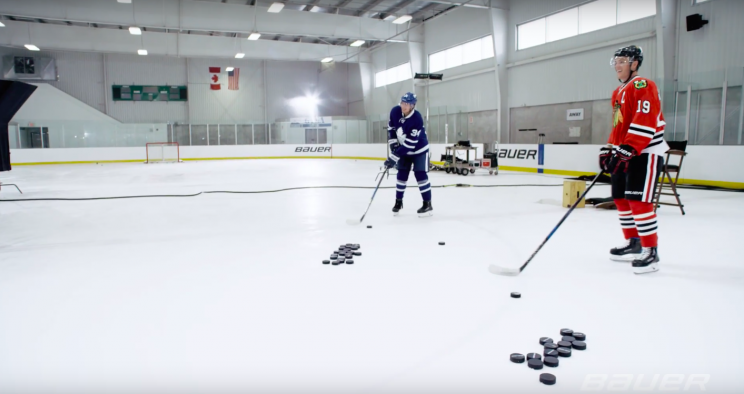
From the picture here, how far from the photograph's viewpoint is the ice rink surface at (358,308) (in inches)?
72.9

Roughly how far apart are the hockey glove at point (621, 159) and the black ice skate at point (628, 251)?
0.57 meters

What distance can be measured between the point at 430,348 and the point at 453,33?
730 inches

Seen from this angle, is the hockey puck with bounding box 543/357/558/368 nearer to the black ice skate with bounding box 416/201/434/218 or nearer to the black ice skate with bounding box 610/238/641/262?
the black ice skate with bounding box 610/238/641/262

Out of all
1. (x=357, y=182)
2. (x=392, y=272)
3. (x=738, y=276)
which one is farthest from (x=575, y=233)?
(x=357, y=182)

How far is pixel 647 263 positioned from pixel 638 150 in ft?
2.53

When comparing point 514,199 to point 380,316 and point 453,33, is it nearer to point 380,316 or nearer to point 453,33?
point 380,316

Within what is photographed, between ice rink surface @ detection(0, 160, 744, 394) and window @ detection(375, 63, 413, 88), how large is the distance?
1785 centimetres

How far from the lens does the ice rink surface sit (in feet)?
6.08

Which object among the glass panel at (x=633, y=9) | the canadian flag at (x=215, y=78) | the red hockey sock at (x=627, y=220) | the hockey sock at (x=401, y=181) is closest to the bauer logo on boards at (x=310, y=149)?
the canadian flag at (x=215, y=78)

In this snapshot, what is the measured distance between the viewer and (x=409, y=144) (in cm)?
547

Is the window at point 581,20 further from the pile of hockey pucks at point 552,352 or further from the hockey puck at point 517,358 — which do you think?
the hockey puck at point 517,358

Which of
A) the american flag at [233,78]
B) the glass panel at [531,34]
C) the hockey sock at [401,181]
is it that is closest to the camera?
the hockey sock at [401,181]

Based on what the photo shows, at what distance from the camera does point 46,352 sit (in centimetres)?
206

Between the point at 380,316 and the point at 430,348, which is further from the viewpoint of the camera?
the point at 380,316
